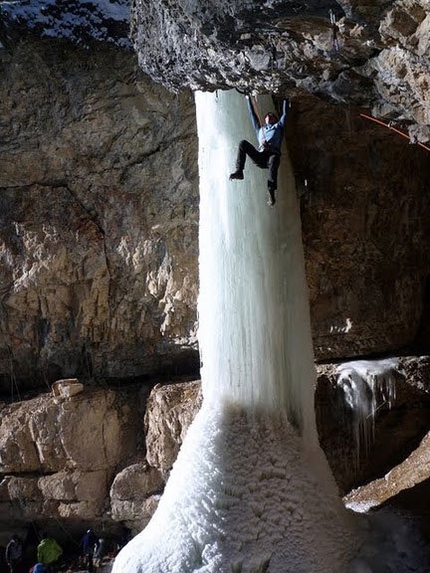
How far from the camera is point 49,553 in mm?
8461

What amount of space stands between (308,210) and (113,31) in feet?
9.47

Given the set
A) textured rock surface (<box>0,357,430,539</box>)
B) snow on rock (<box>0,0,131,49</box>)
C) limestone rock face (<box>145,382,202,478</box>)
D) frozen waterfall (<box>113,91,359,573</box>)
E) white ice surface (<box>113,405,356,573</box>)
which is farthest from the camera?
textured rock surface (<box>0,357,430,539</box>)

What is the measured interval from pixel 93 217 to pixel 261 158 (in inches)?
127

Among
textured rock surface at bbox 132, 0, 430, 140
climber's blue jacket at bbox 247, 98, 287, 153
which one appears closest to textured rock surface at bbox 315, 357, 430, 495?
climber's blue jacket at bbox 247, 98, 287, 153

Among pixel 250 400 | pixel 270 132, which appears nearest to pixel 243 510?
pixel 250 400

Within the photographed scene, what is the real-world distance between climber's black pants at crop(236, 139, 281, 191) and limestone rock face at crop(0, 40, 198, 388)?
1887 millimetres

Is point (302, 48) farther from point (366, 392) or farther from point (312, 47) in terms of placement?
point (366, 392)

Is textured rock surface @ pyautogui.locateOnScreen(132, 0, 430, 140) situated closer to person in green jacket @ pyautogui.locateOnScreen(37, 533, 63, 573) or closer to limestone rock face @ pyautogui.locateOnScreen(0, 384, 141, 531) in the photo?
limestone rock face @ pyautogui.locateOnScreen(0, 384, 141, 531)

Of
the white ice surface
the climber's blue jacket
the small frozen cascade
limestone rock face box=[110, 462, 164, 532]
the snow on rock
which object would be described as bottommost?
limestone rock face box=[110, 462, 164, 532]

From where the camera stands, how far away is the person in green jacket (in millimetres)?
8445

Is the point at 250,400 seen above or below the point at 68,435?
above

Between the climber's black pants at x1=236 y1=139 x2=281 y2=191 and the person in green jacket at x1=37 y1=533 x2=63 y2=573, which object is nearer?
the climber's black pants at x1=236 y1=139 x2=281 y2=191

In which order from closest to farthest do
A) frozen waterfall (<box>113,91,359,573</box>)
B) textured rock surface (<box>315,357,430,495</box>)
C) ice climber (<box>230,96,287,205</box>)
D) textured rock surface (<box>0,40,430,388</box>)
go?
1. frozen waterfall (<box>113,91,359,573</box>)
2. ice climber (<box>230,96,287,205</box>)
3. textured rock surface (<box>0,40,430,388</box>)
4. textured rock surface (<box>315,357,430,495</box>)

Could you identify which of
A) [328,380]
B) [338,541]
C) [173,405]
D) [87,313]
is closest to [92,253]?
[87,313]
